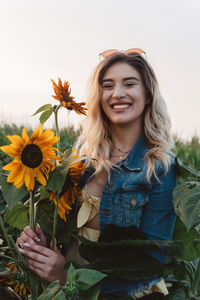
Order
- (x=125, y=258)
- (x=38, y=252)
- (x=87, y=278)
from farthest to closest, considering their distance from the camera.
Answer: (x=38, y=252) < (x=125, y=258) < (x=87, y=278)

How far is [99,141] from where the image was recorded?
157 cm

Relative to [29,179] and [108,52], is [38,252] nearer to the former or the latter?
[29,179]

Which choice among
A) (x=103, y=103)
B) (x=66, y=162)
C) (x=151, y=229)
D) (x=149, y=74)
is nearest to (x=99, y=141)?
(x=103, y=103)

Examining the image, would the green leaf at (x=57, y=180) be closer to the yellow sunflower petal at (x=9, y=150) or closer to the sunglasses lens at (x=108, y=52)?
the yellow sunflower petal at (x=9, y=150)

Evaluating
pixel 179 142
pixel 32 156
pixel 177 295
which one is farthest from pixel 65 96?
pixel 179 142

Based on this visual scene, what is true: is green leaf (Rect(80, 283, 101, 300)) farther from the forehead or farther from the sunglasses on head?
the sunglasses on head

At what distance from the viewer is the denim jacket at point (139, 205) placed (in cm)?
128

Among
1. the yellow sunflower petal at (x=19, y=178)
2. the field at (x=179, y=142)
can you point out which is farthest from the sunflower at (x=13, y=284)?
the field at (x=179, y=142)

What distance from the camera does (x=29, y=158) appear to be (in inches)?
37.7

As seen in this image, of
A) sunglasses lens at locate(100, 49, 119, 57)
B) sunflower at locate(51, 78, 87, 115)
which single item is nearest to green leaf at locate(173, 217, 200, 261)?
sunflower at locate(51, 78, 87, 115)

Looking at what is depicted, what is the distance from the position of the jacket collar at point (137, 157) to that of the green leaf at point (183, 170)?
0.15 m

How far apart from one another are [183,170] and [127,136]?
13.3 inches

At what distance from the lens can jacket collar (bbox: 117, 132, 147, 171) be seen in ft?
4.58

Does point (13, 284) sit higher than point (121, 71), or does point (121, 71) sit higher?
point (121, 71)
